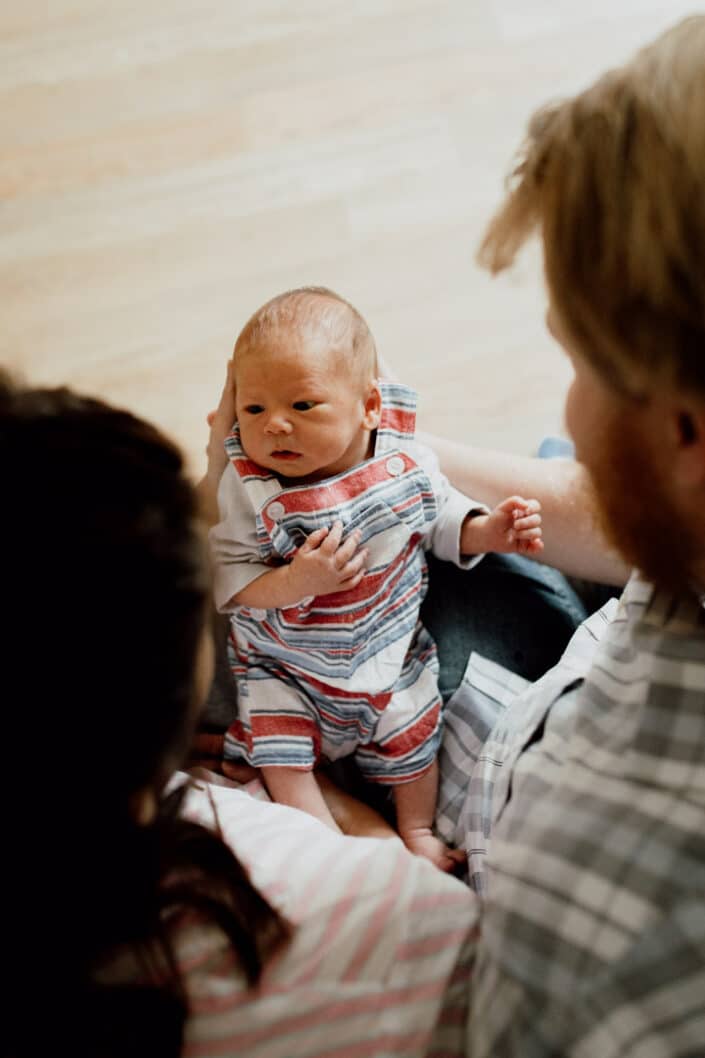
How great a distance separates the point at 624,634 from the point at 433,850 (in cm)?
38

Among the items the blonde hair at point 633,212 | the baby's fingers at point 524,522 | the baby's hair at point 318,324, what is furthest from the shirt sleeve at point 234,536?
the blonde hair at point 633,212

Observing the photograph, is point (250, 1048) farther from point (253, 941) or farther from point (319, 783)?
point (319, 783)

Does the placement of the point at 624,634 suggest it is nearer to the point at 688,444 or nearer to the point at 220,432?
the point at 688,444

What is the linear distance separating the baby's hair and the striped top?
51cm

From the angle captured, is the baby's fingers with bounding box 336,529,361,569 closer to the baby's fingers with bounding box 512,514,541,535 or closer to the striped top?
the baby's fingers with bounding box 512,514,541,535

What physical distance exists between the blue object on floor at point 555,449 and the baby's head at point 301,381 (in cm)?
36

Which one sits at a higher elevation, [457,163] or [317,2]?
[317,2]

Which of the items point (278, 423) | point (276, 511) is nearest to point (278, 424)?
point (278, 423)

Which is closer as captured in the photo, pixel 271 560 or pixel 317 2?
pixel 271 560

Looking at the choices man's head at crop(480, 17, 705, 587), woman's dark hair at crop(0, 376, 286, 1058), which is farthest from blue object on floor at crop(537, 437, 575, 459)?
woman's dark hair at crop(0, 376, 286, 1058)

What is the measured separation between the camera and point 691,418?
21.9 inches

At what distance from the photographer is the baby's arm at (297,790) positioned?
0.97m

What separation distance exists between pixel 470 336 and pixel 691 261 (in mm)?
1203

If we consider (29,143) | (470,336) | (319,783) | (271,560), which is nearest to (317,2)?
(29,143)
